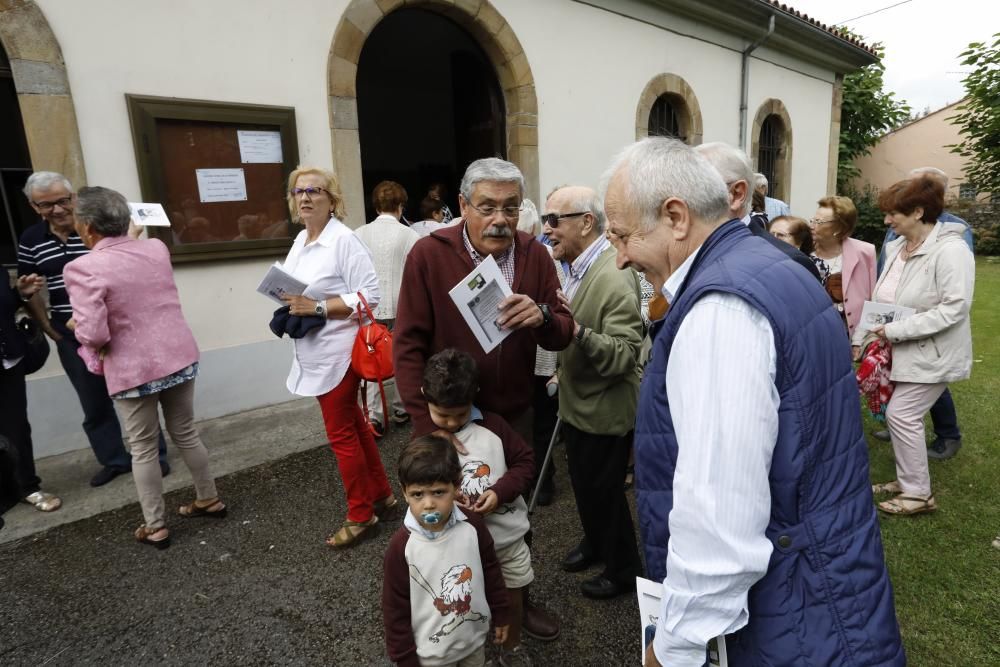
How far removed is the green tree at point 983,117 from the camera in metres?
16.6

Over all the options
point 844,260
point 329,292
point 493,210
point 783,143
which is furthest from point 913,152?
point 493,210

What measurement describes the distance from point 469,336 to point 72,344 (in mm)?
3343

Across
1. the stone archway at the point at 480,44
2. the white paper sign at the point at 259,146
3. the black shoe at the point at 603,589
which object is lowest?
the black shoe at the point at 603,589

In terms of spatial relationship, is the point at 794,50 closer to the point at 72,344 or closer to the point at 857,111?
the point at 857,111

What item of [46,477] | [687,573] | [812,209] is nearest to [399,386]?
[687,573]

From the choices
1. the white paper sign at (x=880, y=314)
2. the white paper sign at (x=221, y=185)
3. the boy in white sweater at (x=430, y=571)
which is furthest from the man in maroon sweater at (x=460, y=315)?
the white paper sign at (x=221, y=185)

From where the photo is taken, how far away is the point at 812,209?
1269cm

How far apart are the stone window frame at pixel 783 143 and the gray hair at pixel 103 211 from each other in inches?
404

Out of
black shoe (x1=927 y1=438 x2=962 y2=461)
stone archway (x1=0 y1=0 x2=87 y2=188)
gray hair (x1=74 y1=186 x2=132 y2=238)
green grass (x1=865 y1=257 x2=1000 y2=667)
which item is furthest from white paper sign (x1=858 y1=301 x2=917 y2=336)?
stone archway (x1=0 y1=0 x2=87 y2=188)

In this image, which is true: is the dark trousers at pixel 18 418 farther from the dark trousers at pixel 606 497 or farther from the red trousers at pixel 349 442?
the dark trousers at pixel 606 497

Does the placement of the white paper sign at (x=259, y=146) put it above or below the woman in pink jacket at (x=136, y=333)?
above

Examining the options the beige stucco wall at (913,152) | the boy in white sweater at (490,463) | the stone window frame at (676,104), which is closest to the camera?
the boy in white sweater at (490,463)

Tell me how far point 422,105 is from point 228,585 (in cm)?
1152

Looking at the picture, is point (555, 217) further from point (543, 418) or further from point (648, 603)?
point (648, 603)
